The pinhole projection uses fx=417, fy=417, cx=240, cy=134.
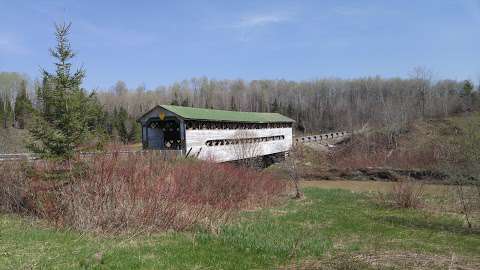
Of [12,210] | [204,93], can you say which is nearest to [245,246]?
[12,210]

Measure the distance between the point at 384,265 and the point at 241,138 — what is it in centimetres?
2304

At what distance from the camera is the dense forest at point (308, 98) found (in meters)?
63.4

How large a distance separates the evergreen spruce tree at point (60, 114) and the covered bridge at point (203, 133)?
1159 centimetres

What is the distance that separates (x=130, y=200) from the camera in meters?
8.04

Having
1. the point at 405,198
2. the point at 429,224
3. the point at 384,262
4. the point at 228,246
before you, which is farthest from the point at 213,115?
the point at 384,262

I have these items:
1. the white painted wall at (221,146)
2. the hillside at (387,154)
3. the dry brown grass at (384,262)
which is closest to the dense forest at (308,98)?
the hillside at (387,154)

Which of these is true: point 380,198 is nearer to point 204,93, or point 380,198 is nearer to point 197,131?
point 197,131

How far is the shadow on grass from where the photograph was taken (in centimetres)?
1079

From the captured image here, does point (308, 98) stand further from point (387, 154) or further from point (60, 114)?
point (60, 114)

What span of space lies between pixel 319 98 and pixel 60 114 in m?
77.2

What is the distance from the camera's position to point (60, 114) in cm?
1047

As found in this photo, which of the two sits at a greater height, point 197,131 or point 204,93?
point 204,93

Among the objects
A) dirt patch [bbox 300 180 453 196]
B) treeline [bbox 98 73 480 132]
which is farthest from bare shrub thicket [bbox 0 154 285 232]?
treeline [bbox 98 73 480 132]

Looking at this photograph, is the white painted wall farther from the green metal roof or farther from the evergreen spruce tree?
the evergreen spruce tree
